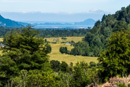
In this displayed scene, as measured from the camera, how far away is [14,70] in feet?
90.0

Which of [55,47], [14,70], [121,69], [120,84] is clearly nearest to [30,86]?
[14,70]

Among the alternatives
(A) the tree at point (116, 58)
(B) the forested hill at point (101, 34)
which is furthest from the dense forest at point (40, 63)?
(B) the forested hill at point (101, 34)

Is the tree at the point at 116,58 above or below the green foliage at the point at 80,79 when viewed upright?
above

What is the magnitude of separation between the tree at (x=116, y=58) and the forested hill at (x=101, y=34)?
74146 mm

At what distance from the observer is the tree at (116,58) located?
25244 mm

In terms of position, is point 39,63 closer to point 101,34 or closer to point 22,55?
point 22,55

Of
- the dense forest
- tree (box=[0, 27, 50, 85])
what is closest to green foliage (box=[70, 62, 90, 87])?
the dense forest

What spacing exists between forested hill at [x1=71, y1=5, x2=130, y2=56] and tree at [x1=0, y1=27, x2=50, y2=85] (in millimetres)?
73885

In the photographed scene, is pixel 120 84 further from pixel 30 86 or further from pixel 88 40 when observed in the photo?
pixel 88 40

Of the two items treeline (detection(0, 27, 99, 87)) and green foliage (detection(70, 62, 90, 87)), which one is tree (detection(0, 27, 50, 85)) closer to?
treeline (detection(0, 27, 99, 87))

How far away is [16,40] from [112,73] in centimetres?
1297

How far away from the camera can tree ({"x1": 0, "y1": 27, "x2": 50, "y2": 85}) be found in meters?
27.6

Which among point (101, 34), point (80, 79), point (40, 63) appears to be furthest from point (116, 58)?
point (101, 34)

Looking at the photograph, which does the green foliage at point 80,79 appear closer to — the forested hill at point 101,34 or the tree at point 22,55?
the tree at point 22,55
